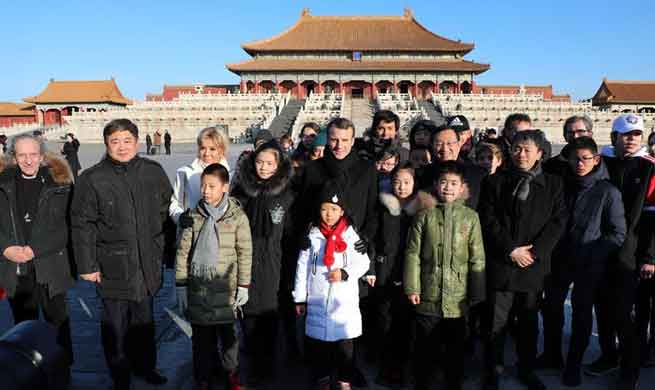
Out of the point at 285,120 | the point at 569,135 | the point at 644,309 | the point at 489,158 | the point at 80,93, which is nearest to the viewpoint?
the point at 644,309

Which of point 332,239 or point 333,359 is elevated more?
point 332,239

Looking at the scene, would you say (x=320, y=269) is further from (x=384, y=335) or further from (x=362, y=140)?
(x=362, y=140)

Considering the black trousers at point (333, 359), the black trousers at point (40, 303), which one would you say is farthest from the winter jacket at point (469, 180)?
the black trousers at point (40, 303)

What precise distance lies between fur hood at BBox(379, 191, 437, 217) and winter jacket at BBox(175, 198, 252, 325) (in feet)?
3.23

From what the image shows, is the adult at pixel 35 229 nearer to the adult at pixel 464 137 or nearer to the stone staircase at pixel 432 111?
the adult at pixel 464 137

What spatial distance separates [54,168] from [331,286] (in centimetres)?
214

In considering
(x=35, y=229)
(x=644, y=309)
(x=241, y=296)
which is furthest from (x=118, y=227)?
(x=644, y=309)

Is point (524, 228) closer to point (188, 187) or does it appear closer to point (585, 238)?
point (585, 238)

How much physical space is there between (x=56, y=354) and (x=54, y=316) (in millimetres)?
2048

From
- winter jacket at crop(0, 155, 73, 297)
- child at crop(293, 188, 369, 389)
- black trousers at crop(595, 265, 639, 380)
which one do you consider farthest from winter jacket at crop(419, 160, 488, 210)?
winter jacket at crop(0, 155, 73, 297)

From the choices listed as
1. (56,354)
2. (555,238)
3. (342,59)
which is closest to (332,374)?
(555,238)

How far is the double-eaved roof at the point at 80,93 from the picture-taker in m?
50.4

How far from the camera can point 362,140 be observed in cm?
439

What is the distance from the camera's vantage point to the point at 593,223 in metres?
3.35
